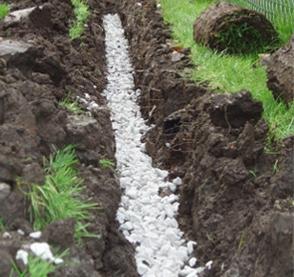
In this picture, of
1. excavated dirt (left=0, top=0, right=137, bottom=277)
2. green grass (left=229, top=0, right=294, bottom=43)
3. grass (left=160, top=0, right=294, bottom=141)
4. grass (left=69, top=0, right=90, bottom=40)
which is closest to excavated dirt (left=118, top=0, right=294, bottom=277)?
grass (left=160, top=0, right=294, bottom=141)

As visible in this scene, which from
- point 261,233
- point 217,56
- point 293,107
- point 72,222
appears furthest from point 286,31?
point 72,222

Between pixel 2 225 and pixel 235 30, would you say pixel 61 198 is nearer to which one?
pixel 2 225

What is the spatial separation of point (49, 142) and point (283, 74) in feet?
6.27

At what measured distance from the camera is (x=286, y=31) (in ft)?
22.8

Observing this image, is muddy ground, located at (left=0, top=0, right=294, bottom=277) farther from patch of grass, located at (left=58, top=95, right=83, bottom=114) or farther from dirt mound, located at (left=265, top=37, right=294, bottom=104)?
dirt mound, located at (left=265, top=37, right=294, bottom=104)

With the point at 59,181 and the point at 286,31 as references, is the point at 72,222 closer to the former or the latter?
the point at 59,181

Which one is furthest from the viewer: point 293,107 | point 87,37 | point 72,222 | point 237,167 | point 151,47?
point 87,37

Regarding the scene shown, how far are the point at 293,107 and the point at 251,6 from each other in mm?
3135

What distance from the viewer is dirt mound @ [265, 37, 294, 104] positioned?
5055 millimetres

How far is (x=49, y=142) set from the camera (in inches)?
161

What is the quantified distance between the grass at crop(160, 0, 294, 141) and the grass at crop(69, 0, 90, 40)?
1.05 metres

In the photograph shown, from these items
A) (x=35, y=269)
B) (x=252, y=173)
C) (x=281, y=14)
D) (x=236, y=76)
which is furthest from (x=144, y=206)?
(x=281, y=14)

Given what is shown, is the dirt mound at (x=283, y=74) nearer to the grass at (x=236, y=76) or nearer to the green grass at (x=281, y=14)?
the grass at (x=236, y=76)

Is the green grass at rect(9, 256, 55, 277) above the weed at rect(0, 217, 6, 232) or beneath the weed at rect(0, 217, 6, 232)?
above
